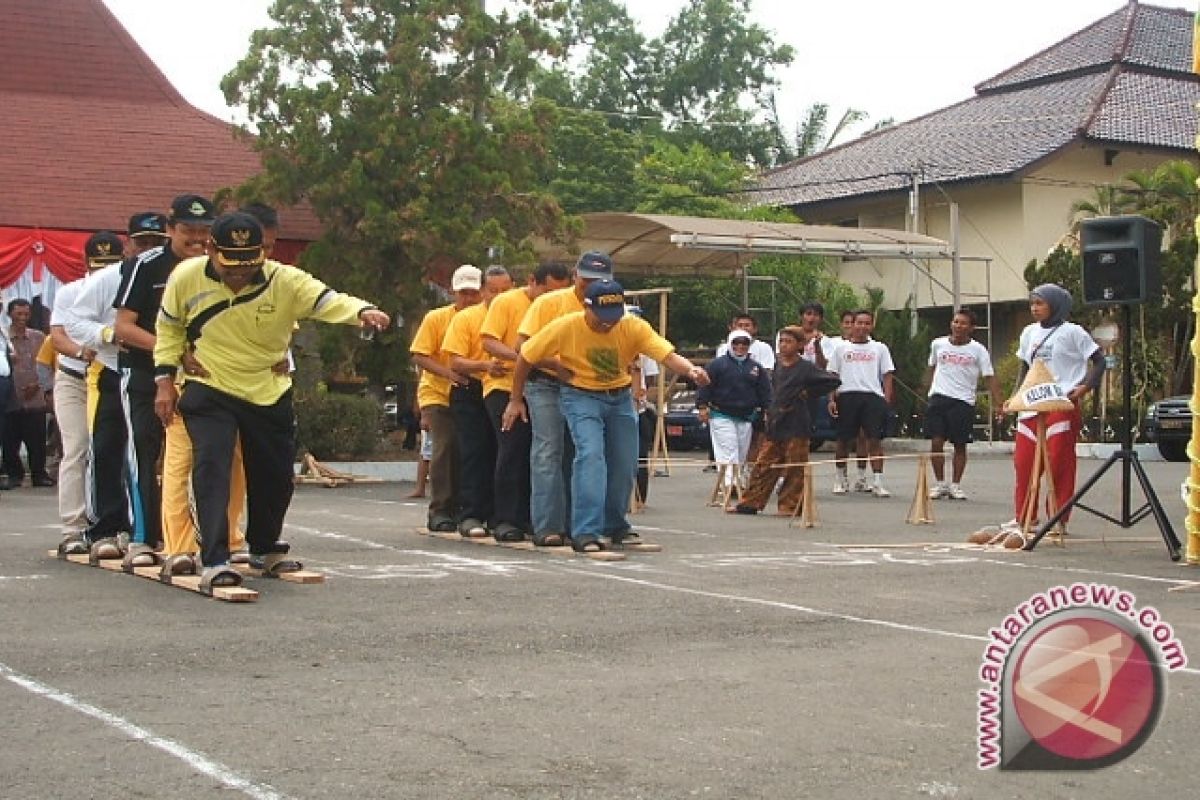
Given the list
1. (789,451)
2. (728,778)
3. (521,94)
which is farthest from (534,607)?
(521,94)

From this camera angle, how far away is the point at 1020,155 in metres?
44.1

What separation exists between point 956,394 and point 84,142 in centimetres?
1399

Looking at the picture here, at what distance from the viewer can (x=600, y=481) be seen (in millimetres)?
12719

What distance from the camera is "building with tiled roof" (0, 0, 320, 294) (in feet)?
83.6

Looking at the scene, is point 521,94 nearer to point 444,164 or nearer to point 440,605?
point 444,164

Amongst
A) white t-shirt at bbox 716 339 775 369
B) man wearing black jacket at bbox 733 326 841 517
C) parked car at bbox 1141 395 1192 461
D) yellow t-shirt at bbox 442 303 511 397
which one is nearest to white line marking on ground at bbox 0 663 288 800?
yellow t-shirt at bbox 442 303 511 397

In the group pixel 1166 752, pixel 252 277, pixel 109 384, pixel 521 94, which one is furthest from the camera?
pixel 521 94

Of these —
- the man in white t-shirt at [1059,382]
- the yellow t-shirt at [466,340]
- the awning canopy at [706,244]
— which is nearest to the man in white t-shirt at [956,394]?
the man in white t-shirt at [1059,382]

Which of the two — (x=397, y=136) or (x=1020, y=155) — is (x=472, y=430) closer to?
(x=397, y=136)

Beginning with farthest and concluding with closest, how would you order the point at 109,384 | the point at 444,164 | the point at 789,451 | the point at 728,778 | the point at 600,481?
the point at 444,164, the point at 789,451, the point at 600,481, the point at 109,384, the point at 728,778

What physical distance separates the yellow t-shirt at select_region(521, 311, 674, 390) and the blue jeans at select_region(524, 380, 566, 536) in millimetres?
355

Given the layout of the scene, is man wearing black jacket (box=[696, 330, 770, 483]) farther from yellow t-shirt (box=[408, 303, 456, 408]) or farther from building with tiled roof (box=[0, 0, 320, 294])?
building with tiled roof (box=[0, 0, 320, 294])

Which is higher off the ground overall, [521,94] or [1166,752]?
[521,94]

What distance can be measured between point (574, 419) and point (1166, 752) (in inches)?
266
